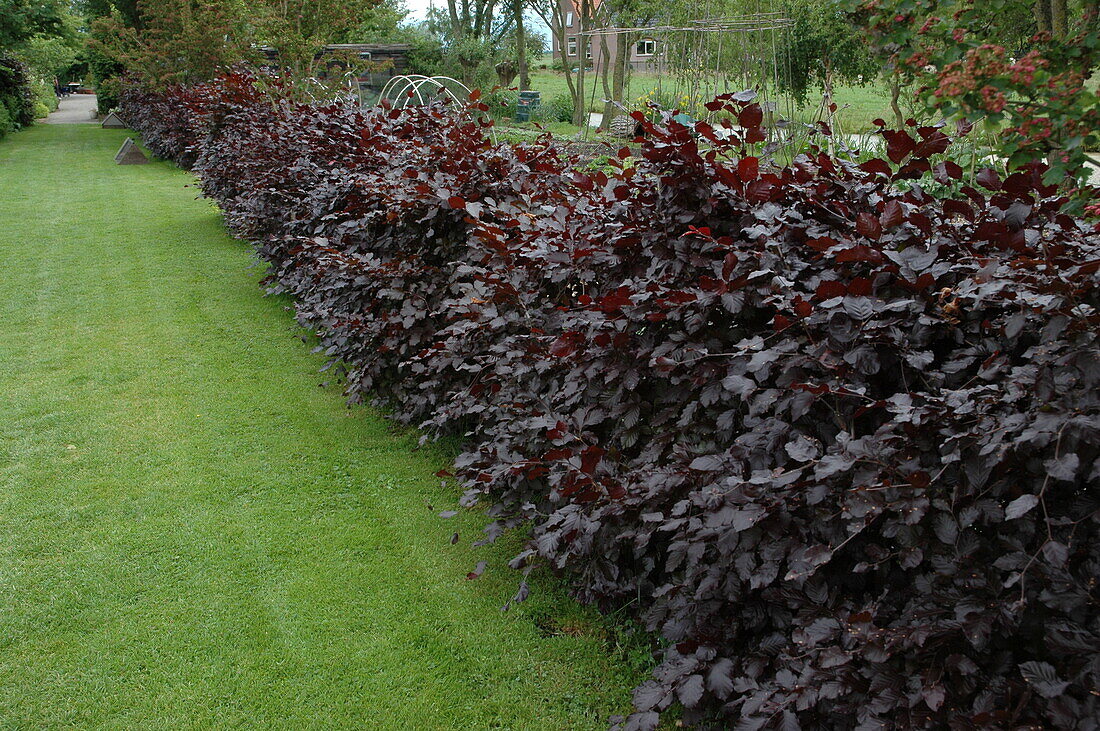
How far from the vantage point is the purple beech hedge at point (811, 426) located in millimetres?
1653

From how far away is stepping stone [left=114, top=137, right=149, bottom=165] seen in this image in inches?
662

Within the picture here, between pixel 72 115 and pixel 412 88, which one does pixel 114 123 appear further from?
pixel 412 88

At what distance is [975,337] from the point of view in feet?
6.48

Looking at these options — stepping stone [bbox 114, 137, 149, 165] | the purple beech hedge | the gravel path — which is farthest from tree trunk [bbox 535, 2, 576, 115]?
the purple beech hedge

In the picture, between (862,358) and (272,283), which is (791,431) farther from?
(272,283)

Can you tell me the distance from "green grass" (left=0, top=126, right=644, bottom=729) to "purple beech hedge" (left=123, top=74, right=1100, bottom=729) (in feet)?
1.14

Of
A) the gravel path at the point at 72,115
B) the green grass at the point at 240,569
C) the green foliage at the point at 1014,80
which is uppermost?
the gravel path at the point at 72,115

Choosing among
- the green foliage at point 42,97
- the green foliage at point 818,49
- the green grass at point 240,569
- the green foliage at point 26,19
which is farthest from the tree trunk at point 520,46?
the green grass at point 240,569

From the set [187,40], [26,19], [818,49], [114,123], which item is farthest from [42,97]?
[818,49]

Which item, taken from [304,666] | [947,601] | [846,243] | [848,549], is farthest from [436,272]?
[947,601]

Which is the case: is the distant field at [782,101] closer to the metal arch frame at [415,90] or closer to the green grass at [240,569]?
the metal arch frame at [415,90]

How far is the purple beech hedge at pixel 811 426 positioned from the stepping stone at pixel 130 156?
52.6 ft

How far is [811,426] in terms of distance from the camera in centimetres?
213

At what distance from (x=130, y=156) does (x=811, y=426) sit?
1820 centimetres
